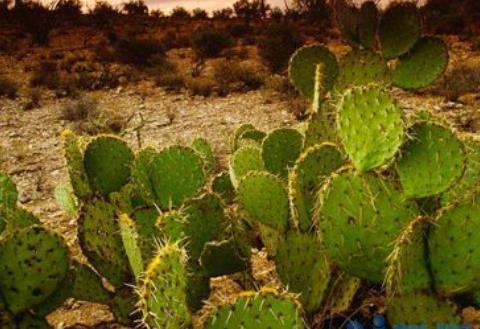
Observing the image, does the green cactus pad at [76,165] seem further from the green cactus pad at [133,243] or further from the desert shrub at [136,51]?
the desert shrub at [136,51]

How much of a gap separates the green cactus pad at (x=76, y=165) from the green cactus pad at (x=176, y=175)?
1.05ft

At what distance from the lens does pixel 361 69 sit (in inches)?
144

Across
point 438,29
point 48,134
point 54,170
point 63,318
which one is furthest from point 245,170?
point 438,29

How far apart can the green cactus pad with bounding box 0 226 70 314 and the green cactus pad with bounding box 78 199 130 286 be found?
0.38 meters

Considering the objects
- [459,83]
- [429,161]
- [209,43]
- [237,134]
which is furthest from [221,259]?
[209,43]

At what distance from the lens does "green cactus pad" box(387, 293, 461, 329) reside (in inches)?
84.4

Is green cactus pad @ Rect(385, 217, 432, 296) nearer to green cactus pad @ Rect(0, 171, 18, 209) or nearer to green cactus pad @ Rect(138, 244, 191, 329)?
green cactus pad @ Rect(138, 244, 191, 329)

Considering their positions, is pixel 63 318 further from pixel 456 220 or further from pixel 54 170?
pixel 54 170

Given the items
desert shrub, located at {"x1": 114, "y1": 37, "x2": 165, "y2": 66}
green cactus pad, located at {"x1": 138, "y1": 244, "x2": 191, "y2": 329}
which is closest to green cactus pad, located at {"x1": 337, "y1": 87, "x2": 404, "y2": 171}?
green cactus pad, located at {"x1": 138, "y1": 244, "x2": 191, "y2": 329}

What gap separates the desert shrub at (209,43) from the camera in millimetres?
14562

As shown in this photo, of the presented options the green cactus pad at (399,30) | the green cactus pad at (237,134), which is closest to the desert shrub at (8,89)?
the green cactus pad at (237,134)

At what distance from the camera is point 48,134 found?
8.49 m

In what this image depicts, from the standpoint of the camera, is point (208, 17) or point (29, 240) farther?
point (208, 17)

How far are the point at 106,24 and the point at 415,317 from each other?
722 inches
